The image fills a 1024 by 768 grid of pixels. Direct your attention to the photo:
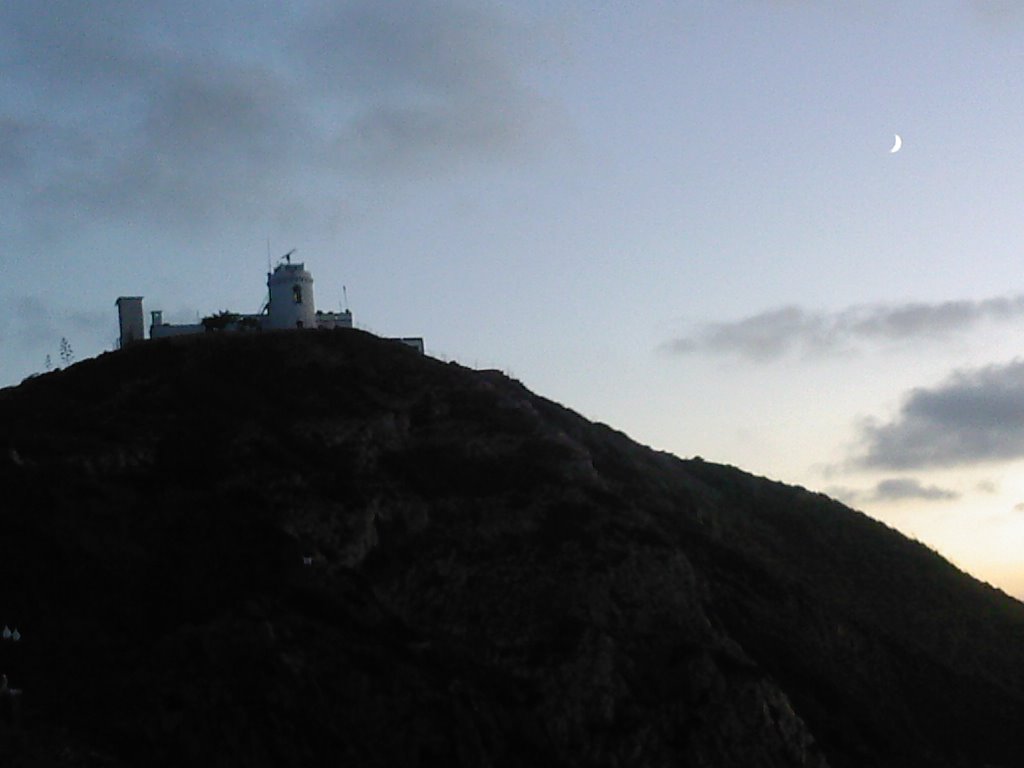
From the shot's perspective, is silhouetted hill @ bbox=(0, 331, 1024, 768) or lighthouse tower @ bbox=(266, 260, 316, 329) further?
lighthouse tower @ bbox=(266, 260, 316, 329)

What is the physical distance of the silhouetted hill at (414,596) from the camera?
205ft

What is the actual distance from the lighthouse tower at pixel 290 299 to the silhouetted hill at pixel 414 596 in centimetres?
728

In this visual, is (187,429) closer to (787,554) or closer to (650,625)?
(650,625)

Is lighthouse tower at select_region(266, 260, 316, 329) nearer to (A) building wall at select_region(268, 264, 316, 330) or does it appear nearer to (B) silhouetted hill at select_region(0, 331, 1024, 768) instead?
(A) building wall at select_region(268, 264, 316, 330)

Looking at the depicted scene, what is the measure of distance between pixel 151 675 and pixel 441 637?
503 inches

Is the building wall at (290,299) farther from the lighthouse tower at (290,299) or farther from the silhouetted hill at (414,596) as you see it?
the silhouetted hill at (414,596)

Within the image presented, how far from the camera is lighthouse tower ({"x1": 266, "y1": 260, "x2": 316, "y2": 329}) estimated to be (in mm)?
96812

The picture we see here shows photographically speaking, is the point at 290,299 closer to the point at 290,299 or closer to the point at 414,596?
the point at 290,299

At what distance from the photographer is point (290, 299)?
96.9 m

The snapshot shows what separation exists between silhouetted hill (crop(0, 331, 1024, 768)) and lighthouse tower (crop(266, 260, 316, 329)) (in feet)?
23.9

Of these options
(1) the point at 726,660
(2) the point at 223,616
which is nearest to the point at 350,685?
(2) the point at 223,616

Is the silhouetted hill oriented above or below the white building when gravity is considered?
below

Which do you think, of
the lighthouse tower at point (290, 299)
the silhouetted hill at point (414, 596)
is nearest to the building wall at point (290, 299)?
the lighthouse tower at point (290, 299)

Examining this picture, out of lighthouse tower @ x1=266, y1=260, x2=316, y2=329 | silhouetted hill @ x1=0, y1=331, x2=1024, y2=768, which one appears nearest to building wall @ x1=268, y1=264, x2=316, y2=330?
lighthouse tower @ x1=266, y1=260, x2=316, y2=329
